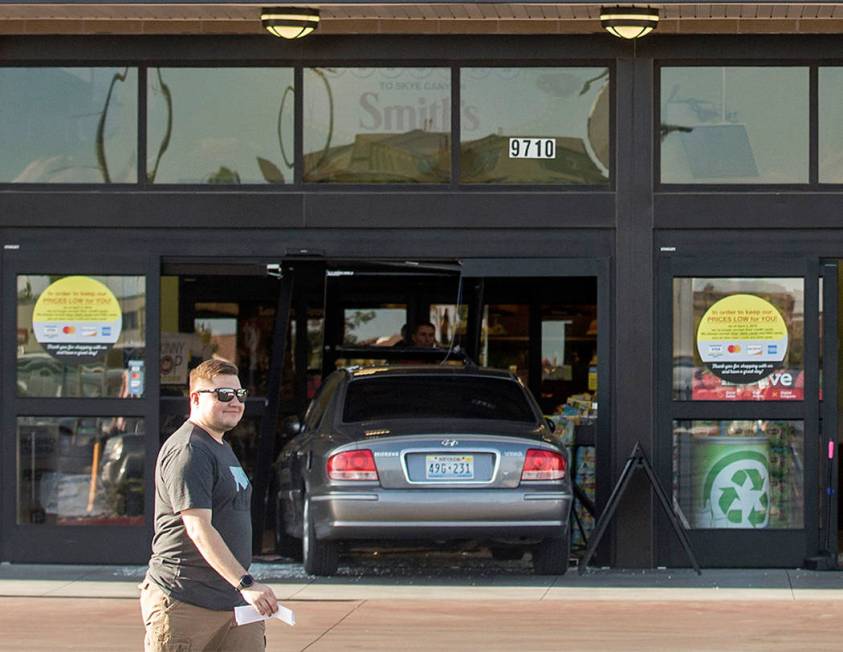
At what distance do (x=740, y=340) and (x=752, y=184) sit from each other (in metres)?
1.14

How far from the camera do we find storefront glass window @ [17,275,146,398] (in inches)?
508

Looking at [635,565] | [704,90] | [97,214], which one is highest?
[704,90]

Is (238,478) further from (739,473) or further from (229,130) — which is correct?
(739,473)

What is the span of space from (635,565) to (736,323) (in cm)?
190

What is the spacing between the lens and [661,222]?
41.9 ft

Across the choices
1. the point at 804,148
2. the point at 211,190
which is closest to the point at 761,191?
the point at 804,148

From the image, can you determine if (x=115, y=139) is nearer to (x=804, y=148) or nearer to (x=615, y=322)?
(x=615, y=322)

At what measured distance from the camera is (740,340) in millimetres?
12766

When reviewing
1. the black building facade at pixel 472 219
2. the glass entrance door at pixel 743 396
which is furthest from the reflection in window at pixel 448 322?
the glass entrance door at pixel 743 396

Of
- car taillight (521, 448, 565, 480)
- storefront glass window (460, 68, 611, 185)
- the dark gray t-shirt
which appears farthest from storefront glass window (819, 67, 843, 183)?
the dark gray t-shirt

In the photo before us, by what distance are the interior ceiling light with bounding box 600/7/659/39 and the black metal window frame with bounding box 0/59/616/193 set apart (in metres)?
0.76

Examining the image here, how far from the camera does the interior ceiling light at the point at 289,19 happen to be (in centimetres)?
1218

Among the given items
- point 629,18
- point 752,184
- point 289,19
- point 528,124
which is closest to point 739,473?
point 752,184

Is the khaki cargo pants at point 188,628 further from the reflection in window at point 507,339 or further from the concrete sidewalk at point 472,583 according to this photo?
the reflection in window at point 507,339
